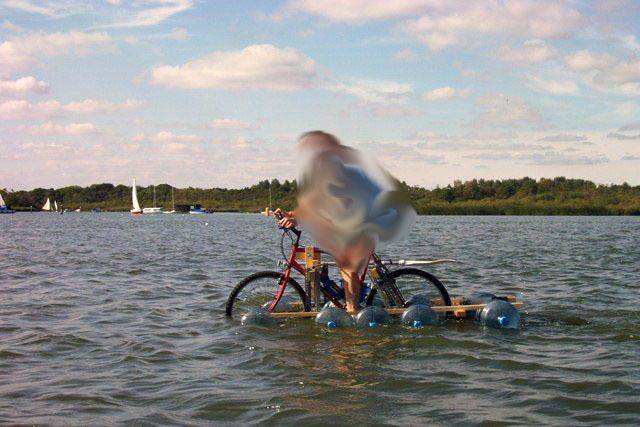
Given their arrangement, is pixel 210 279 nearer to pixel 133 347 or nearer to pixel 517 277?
pixel 517 277

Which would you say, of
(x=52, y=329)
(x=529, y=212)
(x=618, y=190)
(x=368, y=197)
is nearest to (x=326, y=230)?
(x=368, y=197)

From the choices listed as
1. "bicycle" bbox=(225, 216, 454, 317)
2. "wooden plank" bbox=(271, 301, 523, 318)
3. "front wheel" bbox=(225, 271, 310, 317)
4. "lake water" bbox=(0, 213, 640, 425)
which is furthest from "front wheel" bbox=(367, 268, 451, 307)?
"front wheel" bbox=(225, 271, 310, 317)

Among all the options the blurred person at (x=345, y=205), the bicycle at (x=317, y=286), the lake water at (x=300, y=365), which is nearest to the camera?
the lake water at (x=300, y=365)

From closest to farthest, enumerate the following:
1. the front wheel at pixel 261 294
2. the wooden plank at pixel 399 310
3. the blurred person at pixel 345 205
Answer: the blurred person at pixel 345 205 → the wooden plank at pixel 399 310 → the front wheel at pixel 261 294

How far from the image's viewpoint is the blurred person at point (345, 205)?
1045cm

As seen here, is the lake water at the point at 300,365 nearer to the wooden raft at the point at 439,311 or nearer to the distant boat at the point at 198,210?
the wooden raft at the point at 439,311

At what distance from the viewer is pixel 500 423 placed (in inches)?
255

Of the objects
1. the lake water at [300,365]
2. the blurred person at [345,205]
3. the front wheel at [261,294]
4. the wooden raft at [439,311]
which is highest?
the blurred person at [345,205]

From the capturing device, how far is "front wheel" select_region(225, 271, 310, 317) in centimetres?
1185

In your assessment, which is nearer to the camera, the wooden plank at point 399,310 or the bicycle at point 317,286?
the wooden plank at point 399,310

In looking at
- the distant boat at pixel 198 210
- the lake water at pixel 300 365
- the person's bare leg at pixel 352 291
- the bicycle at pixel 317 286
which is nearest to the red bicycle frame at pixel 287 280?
the bicycle at pixel 317 286

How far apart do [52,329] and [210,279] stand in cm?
806

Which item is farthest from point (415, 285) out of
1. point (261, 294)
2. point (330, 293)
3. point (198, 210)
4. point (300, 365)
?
point (198, 210)

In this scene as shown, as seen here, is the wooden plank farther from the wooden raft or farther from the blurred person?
the blurred person
